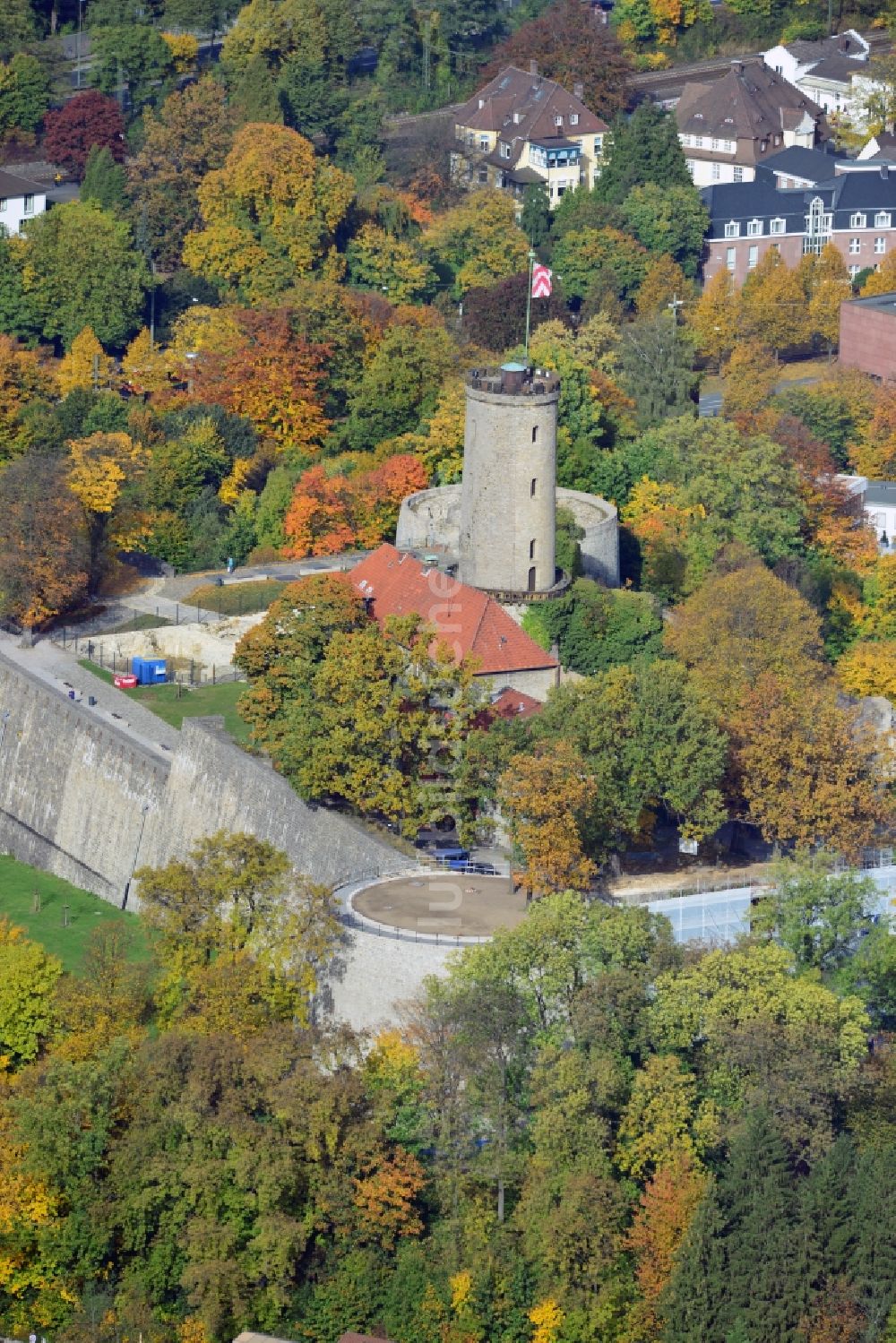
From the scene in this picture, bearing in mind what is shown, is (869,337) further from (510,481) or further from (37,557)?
(37,557)

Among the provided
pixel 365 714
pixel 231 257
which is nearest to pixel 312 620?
pixel 365 714

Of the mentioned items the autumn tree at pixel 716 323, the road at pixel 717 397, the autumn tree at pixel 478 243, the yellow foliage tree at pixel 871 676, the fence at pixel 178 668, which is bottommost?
the road at pixel 717 397

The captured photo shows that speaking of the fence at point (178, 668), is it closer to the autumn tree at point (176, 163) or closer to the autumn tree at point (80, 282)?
the autumn tree at point (80, 282)

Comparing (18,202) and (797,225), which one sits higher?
(18,202)

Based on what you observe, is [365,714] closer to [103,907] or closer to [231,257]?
[103,907]

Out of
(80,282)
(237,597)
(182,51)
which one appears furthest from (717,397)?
(182,51)

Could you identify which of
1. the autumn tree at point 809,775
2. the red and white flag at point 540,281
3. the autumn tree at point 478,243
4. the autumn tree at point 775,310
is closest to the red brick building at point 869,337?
the autumn tree at point 775,310
